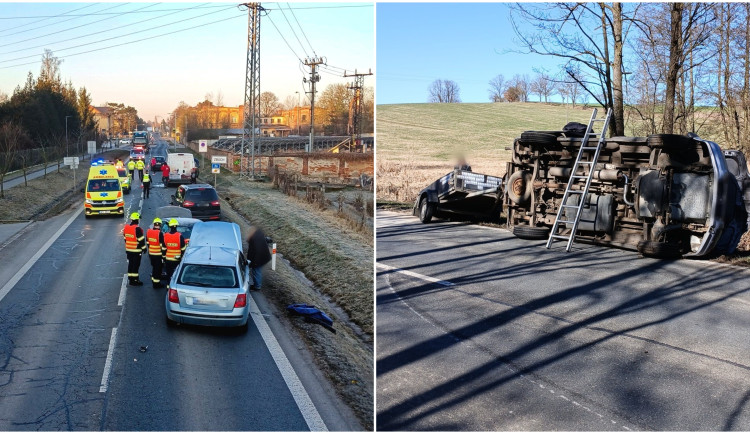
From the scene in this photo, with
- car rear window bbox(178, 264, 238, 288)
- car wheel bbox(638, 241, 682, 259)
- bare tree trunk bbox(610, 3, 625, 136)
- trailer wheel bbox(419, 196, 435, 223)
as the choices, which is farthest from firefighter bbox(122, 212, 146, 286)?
bare tree trunk bbox(610, 3, 625, 136)

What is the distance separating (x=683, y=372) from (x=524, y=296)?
3.10 metres

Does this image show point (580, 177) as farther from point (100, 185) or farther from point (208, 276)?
point (100, 185)

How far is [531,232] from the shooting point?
1572 cm

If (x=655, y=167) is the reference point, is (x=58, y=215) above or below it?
below

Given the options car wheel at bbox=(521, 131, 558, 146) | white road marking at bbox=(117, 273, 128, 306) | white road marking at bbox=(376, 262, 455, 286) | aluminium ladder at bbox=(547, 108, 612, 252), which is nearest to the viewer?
white road marking at bbox=(376, 262, 455, 286)

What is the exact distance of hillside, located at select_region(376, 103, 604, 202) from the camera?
679 inches

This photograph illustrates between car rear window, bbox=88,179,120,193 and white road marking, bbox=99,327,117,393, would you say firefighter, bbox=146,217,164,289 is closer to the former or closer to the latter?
white road marking, bbox=99,327,117,393

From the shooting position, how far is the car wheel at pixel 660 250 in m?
13.6

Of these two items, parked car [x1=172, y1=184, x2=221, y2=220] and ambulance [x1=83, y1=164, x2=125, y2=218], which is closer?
parked car [x1=172, y1=184, x2=221, y2=220]

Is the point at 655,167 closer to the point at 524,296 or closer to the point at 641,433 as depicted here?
the point at 524,296

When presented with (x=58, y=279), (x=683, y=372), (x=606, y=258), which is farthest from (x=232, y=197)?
(x=683, y=372)

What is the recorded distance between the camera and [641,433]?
5914 mm

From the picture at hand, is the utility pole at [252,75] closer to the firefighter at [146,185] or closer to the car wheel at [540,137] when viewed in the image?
the firefighter at [146,185]

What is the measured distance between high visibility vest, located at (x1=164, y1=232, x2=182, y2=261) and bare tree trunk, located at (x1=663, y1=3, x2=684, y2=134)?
1418 centimetres
